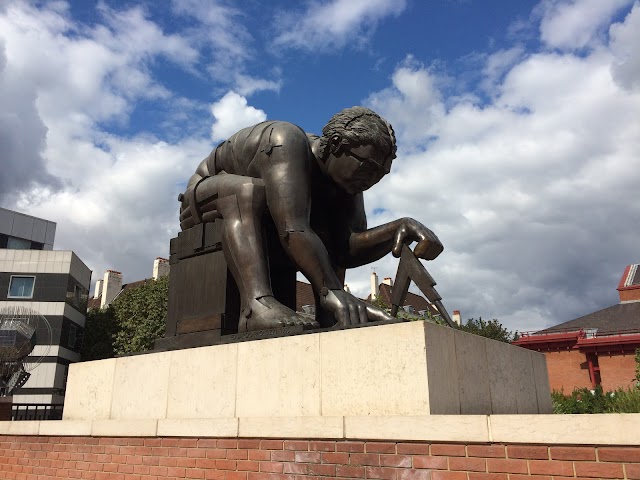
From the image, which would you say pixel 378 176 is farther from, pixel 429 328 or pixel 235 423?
pixel 235 423

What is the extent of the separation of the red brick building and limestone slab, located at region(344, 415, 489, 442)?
21.7 meters

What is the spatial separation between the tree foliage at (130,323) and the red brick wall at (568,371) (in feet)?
63.9

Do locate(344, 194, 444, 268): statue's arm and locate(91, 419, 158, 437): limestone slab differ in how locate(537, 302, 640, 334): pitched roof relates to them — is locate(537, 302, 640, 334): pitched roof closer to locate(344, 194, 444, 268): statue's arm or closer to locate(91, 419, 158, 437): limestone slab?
locate(344, 194, 444, 268): statue's arm

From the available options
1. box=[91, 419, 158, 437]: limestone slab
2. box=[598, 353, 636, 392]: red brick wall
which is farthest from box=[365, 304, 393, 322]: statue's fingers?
box=[598, 353, 636, 392]: red brick wall

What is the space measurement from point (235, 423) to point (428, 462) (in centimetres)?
167

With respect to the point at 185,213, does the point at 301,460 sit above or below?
below

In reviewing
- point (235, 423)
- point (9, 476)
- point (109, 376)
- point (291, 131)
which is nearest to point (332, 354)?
point (235, 423)

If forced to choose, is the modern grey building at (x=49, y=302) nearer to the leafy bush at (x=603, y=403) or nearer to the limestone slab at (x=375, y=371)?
the leafy bush at (x=603, y=403)

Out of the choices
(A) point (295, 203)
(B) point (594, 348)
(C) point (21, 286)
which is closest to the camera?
(A) point (295, 203)

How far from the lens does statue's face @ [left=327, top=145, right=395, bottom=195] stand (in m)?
5.33

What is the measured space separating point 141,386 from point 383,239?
9.20 feet

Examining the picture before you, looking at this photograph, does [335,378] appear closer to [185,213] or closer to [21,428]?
[185,213]

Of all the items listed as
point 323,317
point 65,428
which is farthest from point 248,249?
point 65,428

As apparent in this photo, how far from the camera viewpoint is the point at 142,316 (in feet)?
101
